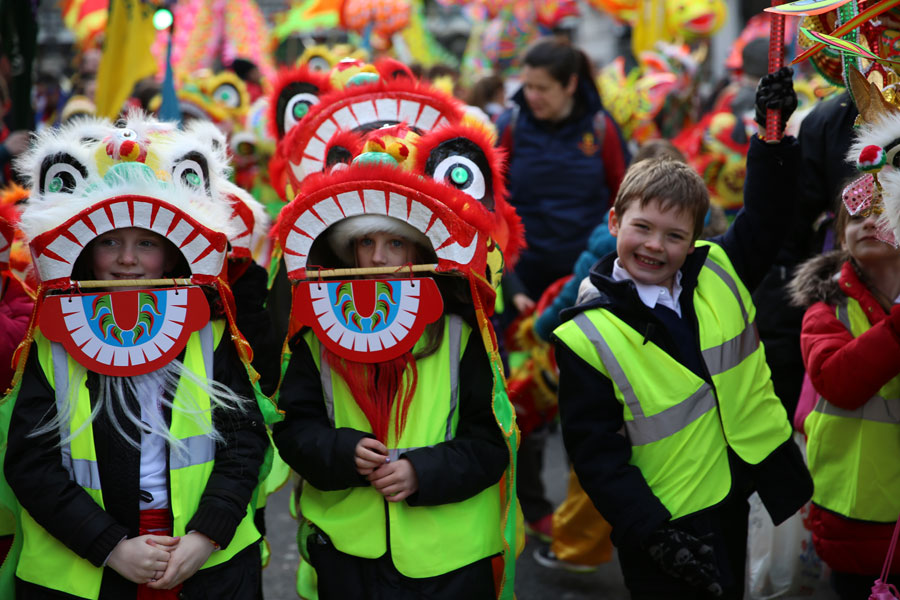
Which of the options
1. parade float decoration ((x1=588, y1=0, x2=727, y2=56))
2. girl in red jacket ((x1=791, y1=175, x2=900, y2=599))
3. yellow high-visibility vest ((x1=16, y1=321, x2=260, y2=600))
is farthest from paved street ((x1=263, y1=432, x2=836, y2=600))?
parade float decoration ((x1=588, y1=0, x2=727, y2=56))

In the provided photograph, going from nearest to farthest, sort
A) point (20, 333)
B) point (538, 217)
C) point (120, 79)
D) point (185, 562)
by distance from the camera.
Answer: point (185, 562) → point (20, 333) → point (538, 217) → point (120, 79)

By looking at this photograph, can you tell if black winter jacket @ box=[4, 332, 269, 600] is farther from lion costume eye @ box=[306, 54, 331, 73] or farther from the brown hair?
lion costume eye @ box=[306, 54, 331, 73]

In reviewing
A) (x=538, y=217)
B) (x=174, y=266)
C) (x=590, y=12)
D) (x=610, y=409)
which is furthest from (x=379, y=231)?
(x=590, y=12)

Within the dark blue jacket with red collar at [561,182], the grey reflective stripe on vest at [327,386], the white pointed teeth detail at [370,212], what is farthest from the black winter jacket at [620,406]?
the dark blue jacket with red collar at [561,182]

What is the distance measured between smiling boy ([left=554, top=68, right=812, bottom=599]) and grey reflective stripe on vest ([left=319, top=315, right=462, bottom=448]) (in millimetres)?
289

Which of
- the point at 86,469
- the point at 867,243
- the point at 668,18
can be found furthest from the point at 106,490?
the point at 668,18

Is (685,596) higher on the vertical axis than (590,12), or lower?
lower

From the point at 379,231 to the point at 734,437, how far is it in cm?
114

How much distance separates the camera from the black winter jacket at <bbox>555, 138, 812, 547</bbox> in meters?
2.66

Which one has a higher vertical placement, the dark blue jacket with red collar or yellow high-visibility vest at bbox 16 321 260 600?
the dark blue jacket with red collar

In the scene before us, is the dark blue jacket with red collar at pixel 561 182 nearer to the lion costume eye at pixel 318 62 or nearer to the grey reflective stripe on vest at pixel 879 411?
the lion costume eye at pixel 318 62

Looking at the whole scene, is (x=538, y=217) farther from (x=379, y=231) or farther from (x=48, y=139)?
(x=48, y=139)

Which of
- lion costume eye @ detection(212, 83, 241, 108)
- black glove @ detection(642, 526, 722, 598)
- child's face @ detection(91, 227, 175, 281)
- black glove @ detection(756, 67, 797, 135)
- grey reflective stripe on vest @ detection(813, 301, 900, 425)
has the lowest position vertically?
black glove @ detection(642, 526, 722, 598)

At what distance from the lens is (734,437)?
2752 millimetres
